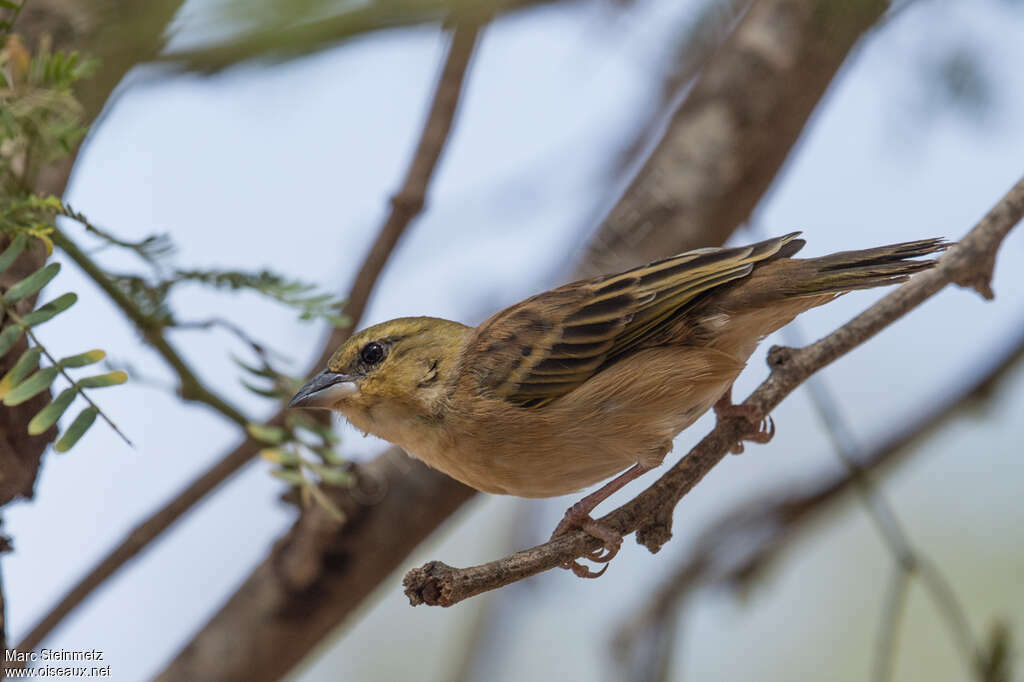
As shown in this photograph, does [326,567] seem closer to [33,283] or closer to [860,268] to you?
[33,283]

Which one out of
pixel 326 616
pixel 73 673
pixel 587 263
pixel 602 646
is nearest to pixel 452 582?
pixel 73 673

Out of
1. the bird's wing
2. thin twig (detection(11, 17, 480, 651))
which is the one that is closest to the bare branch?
thin twig (detection(11, 17, 480, 651))

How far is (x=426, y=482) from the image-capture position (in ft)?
13.8

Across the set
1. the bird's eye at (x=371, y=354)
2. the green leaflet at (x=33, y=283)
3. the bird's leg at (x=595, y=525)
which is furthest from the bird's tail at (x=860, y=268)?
the green leaflet at (x=33, y=283)

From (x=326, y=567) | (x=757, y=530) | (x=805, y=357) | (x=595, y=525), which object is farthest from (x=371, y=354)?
(x=757, y=530)

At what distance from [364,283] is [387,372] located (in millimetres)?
427

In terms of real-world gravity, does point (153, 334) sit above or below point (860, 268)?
above

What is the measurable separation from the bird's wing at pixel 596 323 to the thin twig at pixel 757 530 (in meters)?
1.60

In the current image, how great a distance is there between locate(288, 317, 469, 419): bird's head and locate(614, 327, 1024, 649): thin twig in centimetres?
164

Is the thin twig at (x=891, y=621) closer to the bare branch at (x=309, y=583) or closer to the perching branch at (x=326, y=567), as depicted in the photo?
the perching branch at (x=326, y=567)

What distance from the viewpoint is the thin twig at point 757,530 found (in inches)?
179

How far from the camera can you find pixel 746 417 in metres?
3.22

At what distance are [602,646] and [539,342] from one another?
2052mm

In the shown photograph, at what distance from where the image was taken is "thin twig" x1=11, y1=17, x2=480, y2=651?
3.54 meters
